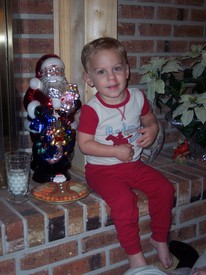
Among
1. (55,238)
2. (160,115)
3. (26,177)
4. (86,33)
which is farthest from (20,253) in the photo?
(160,115)

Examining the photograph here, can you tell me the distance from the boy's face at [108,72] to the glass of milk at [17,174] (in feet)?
1.25

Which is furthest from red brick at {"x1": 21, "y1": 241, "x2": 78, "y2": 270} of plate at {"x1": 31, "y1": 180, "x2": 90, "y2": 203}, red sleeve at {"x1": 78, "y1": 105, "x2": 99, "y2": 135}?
red sleeve at {"x1": 78, "y1": 105, "x2": 99, "y2": 135}

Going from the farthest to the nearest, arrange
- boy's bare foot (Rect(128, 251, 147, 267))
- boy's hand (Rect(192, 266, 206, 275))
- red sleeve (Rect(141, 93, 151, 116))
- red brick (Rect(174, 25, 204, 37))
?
red brick (Rect(174, 25, 204, 37)), red sleeve (Rect(141, 93, 151, 116)), boy's bare foot (Rect(128, 251, 147, 267)), boy's hand (Rect(192, 266, 206, 275))

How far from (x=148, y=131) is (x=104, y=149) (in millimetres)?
208

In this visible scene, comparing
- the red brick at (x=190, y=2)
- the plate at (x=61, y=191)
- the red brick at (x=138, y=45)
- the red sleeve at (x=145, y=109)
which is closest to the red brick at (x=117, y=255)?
the plate at (x=61, y=191)

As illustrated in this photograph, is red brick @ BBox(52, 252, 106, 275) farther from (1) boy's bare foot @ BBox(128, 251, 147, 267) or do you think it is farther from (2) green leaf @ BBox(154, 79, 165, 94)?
(2) green leaf @ BBox(154, 79, 165, 94)

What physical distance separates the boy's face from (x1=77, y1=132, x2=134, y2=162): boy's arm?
0.18m

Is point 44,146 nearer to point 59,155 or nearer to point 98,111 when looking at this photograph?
point 59,155

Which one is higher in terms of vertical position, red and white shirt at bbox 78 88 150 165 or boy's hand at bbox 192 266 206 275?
red and white shirt at bbox 78 88 150 165

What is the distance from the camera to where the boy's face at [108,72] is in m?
1.37

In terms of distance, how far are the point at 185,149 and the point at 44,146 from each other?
2.41 ft

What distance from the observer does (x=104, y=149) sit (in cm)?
138

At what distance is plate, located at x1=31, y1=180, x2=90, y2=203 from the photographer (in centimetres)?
132

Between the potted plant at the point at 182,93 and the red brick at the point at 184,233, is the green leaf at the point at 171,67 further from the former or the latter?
the red brick at the point at 184,233
